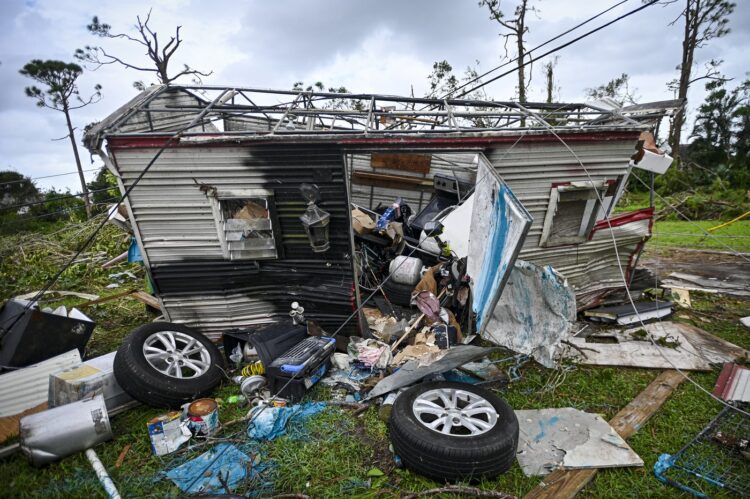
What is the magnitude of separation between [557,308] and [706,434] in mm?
2033

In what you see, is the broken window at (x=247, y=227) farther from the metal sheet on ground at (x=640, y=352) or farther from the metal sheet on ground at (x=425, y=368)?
the metal sheet on ground at (x=640, y=352)

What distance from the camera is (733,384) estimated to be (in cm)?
432

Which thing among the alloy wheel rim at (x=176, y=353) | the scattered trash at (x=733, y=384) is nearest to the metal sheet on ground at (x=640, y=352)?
the scattered trash at (x=733, y=384)

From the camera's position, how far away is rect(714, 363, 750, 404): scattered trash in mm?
4129

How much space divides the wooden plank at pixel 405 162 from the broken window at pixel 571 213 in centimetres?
343

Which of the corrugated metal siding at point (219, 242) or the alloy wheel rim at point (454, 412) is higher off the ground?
the corrugated metal siding at point (219, 242)

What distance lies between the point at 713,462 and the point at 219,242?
21.9ft

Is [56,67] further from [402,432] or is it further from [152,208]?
[402,432]

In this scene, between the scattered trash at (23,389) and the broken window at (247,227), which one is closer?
the scattered trash at (23,389)

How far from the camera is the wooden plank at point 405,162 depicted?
8609mm

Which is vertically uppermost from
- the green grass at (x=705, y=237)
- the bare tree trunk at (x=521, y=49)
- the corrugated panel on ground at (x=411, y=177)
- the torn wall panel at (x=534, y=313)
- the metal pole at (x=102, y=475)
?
the bare tree trunk at (x=521, y=49)

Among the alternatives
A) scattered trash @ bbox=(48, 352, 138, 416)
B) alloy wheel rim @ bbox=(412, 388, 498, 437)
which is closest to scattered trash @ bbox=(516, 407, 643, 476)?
alloy wheel rim @ bbox=(412, 388, 498, 437)

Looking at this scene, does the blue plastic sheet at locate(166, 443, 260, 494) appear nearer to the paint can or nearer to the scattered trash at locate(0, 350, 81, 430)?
the paint can

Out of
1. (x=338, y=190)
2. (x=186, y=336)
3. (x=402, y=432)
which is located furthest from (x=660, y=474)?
(x=186, y=336)
